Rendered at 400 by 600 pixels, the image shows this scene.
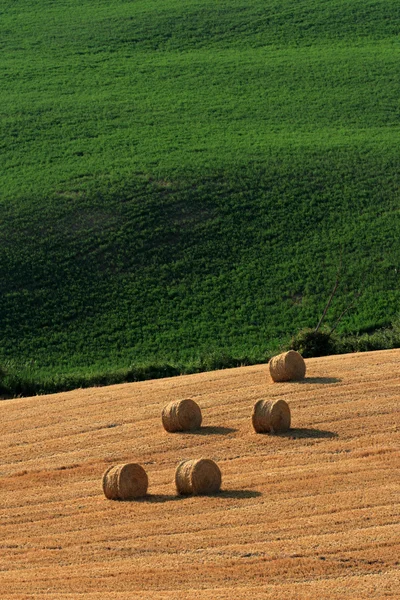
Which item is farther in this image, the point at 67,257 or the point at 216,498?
the point at 67,257

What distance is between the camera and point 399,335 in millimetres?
28375

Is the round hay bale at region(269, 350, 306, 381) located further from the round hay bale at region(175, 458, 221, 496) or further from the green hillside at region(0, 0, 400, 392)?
the round hay bale at region(175, 458, 221, 496)

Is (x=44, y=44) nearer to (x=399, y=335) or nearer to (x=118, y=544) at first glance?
(x=399, y=335)

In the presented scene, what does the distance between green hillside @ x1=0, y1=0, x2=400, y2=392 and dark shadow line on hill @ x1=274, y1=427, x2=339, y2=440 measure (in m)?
9.88

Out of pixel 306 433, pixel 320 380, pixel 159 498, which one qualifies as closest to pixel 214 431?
pixel 306 433

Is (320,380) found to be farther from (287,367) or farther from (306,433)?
(306,433)

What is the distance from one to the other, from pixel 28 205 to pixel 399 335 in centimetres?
2173

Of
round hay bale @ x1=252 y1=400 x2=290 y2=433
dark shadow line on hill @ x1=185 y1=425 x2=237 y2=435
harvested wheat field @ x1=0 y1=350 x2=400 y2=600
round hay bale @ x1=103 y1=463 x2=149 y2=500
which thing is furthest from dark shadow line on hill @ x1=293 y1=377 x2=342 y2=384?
round hay bale @ x1=103 y1=463 x2=149 y2=500

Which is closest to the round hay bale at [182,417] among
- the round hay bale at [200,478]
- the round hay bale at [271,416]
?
the round hay bale at [271,416]

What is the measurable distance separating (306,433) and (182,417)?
250 cm

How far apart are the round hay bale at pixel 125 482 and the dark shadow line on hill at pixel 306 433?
3.34 meters

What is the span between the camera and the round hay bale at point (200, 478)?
1661 centimetres

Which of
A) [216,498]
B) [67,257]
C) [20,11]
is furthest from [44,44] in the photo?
[216,498]

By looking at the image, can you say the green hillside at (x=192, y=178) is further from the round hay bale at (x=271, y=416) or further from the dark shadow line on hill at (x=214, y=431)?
the round hay bale at (x=271, y=416)
